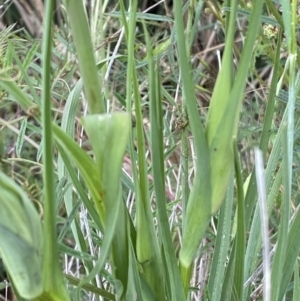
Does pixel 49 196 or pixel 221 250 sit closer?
pixel 49 196

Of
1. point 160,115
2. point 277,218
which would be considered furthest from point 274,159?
point 277,218

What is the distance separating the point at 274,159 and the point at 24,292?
0.73 ft

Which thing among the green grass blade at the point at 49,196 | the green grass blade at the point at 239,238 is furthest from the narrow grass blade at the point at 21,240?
the green grass blade at the point at 239,238

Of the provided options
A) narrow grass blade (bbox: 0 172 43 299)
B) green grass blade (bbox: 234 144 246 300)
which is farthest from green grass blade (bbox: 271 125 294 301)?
narrow grass blade (bbox: 0 172 43 299)

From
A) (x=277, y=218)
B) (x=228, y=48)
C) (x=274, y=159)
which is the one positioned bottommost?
(x=277, y=218)

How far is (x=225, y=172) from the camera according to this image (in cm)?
29

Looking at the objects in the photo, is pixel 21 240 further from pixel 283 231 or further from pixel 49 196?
pixel 283 231

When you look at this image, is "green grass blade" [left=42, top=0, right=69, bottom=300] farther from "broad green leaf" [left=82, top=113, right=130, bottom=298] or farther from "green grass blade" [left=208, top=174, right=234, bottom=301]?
"green grass blade" [left=208, top=174, right=234, bottom=301]

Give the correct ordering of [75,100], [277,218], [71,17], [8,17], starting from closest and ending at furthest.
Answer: [71,17]
[75,100]
[277,218]
[8,17]

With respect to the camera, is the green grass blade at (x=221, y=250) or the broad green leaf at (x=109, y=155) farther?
the green grass blade at (x=221, y=250)

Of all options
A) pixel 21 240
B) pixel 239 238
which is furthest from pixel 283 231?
pixel 21 240

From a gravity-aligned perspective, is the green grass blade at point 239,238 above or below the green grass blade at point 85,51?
below

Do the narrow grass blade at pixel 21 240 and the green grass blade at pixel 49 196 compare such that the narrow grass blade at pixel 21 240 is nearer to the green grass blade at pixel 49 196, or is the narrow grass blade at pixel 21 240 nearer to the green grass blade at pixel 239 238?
the green grass blade at pixel 49 196

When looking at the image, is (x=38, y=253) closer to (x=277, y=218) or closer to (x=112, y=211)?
(x=112, y=211)
